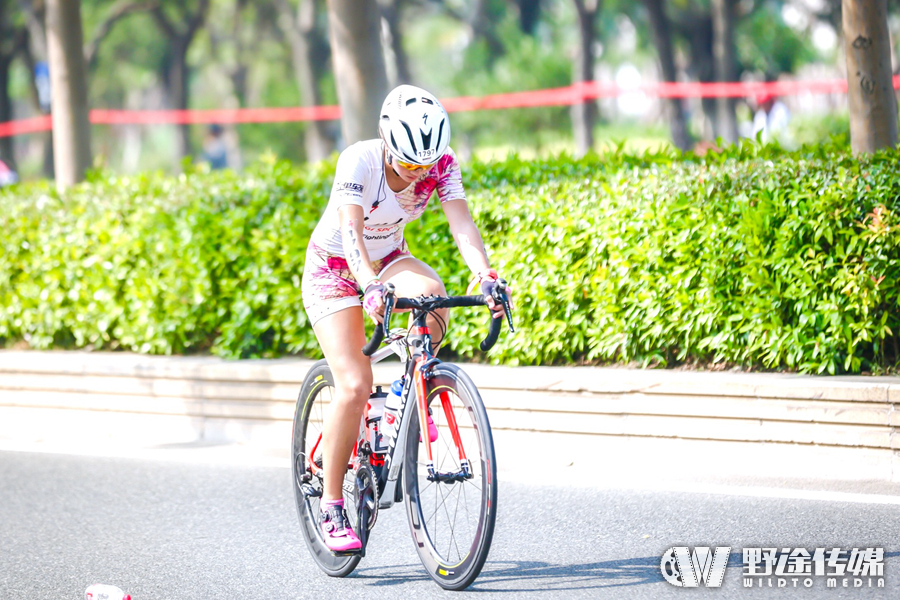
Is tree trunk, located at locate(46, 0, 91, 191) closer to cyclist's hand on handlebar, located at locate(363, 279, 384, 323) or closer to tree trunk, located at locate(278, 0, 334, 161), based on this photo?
cyclist's hand on handlebar, located at locate(363, 279, 384, 323)

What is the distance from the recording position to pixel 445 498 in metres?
4.35

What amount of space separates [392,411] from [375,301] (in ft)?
2.11

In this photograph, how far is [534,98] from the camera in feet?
80.8

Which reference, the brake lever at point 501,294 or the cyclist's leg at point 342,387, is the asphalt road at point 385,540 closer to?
the cyclist's leg at point 342,387

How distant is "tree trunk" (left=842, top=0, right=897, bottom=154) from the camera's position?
709 cm

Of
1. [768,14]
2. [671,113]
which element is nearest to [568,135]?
[671,113]

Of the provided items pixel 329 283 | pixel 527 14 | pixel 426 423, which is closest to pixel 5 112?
pixel 527 14

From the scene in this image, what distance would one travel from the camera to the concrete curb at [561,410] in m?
5.55

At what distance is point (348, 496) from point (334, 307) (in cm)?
89

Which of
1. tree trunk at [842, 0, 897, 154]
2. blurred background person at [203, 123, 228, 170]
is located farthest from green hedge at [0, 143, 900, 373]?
blurred background person at [203, 123, 228, 170]

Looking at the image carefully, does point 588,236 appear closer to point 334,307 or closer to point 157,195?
point 334,307

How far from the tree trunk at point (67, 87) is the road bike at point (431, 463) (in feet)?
23.3

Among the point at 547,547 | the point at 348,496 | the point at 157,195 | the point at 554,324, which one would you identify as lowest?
the point at 547,547

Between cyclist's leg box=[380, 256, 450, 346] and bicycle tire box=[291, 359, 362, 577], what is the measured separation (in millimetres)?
596
